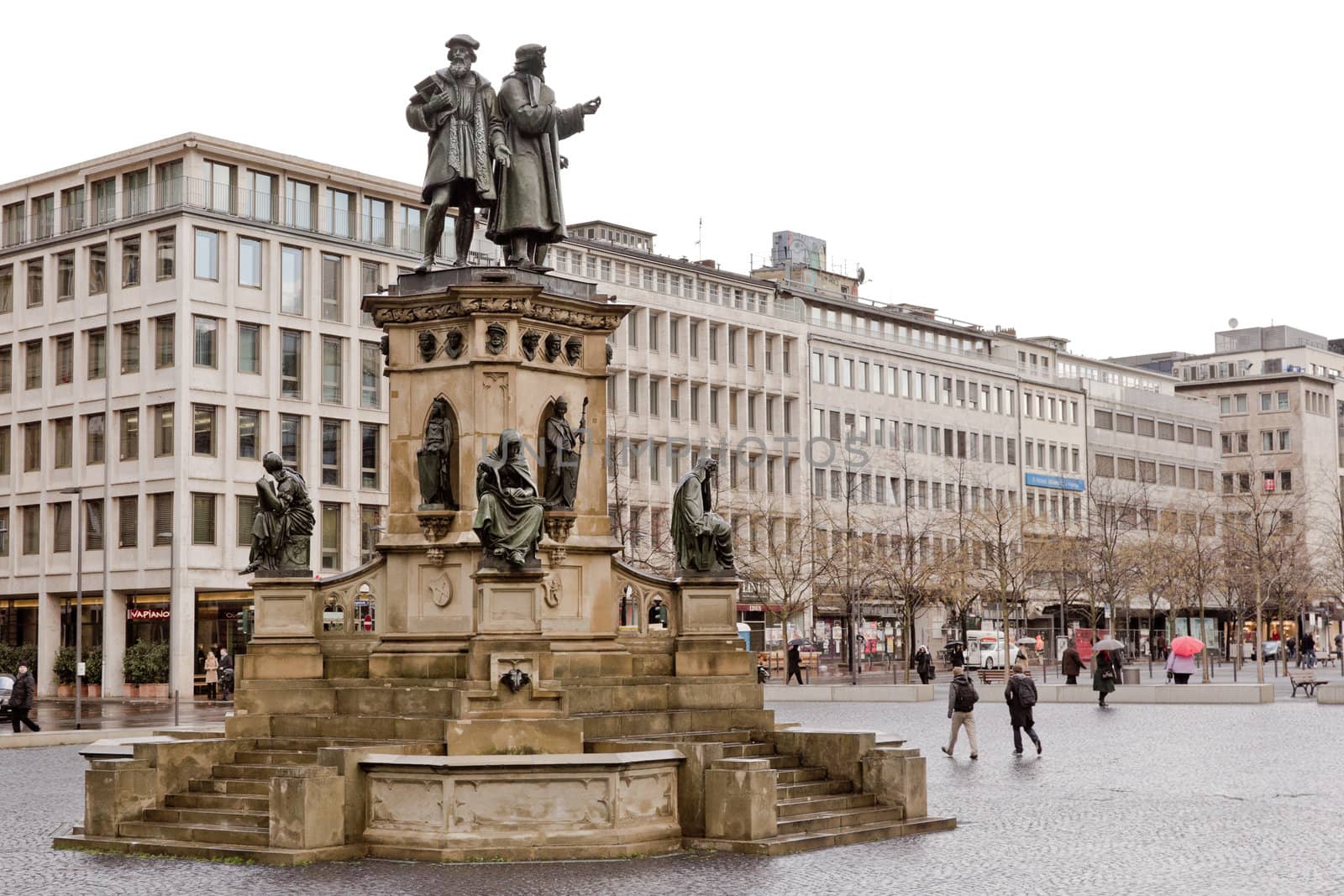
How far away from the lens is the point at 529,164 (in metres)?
21.8

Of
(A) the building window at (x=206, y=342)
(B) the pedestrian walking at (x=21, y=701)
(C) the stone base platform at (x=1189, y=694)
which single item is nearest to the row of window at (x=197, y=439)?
(A) the building window at (x=206, y=342)

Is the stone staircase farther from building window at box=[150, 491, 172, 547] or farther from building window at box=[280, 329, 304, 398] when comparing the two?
building window at box=[280, 329, 304, 398]

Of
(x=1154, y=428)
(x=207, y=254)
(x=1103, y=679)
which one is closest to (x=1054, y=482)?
(x=1154, y=428)

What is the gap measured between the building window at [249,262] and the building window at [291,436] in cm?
480

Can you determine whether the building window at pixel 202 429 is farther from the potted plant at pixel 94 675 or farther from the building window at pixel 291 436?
the potted plant at pixel 94 675

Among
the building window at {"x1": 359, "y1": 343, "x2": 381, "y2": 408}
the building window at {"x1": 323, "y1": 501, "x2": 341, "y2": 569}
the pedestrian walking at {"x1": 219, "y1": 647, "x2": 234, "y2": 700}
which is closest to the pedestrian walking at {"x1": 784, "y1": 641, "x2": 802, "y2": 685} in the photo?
the pedestrian walking at {"x1": 219, "y1": 647, "x2": 234, "y2": 700}

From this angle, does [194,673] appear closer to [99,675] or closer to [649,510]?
[99,675]

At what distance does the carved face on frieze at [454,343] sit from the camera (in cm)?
2078

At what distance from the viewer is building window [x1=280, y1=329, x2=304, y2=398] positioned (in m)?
72.4

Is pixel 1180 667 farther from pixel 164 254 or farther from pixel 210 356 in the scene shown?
pixel 164 254

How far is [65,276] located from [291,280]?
832cm

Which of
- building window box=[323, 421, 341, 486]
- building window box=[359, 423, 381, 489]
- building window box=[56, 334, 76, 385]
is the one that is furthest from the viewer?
building window box=[359, 423, 381, 489]

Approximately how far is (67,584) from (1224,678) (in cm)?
4023

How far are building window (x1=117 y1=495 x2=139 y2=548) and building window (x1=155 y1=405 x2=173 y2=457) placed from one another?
6.07 feet
